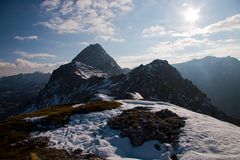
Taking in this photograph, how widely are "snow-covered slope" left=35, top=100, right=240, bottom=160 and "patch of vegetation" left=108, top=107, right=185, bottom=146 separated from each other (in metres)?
1.19

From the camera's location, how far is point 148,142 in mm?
39000

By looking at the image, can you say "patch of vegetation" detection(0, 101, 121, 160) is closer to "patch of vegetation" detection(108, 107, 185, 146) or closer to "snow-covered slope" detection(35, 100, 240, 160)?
"snow-covered slope" detection(35, 100, 240, 160)

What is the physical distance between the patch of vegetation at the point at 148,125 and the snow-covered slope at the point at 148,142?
3.90ft

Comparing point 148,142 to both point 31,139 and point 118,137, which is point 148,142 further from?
point 31,139

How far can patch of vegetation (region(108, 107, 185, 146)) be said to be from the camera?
40000 millimetres

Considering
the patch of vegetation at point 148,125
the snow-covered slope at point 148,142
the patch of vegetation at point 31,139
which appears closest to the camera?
the patch of vegetation at point 31,139

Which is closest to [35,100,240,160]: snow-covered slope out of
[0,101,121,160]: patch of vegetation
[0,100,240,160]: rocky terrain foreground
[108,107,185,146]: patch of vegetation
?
[0,100,240,160]: rocky terrain foreground

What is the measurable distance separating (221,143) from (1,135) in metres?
35.0

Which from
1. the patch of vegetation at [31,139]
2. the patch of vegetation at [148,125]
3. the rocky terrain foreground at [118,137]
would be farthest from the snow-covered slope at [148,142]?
the patch of vegetation at [31,139]

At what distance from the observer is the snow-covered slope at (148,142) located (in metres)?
34.3

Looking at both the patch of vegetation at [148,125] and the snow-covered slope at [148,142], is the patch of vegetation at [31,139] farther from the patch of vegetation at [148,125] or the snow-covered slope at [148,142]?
the patch of vegetation at [148,125]

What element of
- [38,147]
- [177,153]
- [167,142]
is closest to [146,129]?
[167,142]

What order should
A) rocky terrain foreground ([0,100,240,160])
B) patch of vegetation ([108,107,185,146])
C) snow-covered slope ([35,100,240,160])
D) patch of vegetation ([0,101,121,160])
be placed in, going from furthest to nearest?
patch of vegetation ([108,107,185,146]) → snow-covered slope ([35,100,240,160]) → rocky terrain foreground ([0,100,240,160]) → patch of vegetation ([0,101,121,160])

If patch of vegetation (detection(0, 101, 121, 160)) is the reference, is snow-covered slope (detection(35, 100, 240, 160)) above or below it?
below
